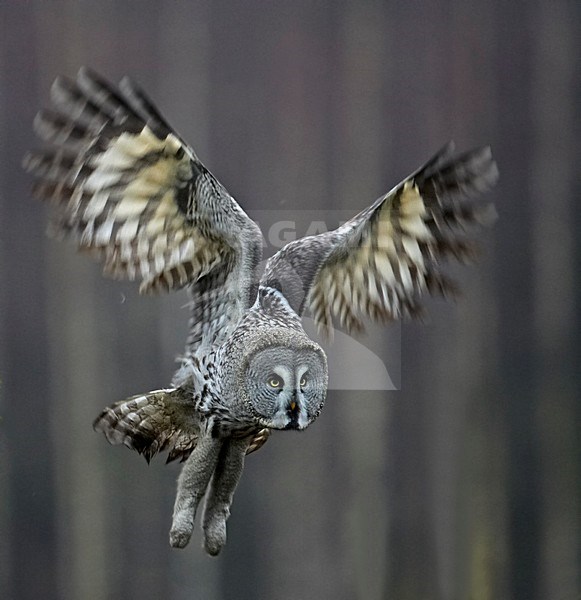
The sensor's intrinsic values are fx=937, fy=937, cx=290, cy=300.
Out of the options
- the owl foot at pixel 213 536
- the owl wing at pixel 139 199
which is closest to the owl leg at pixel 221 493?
the owl foot at pixel 213 536

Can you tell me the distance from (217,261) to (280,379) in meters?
0.23

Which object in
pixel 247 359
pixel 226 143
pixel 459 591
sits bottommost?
pixel 459 591

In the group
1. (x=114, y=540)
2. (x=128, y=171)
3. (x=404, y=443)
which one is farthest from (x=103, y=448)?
(x=128, y=171)

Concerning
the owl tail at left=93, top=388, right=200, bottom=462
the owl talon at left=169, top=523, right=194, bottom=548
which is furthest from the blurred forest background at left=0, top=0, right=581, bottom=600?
the owl talon at left=169, top=523, right=194, bottom=548

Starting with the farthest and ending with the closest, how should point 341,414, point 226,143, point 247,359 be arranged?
point 341,414, point 226,143, point 247,359

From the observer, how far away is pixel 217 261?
1269mm

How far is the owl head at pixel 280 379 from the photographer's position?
111 centimetres

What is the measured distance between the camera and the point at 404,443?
183 cm

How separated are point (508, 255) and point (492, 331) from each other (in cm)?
16

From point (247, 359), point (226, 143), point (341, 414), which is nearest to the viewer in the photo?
point (247, 359)

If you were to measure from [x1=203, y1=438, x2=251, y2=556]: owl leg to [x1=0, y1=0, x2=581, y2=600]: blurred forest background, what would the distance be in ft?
1.14

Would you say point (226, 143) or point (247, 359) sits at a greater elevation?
point (226, 143)

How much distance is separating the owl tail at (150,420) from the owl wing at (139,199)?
101mm

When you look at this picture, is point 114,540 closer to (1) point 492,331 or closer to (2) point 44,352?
(2) point 44,352
